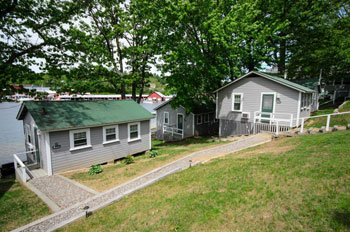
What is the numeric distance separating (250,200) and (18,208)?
7.92 m

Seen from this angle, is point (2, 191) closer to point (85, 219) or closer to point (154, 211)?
point (85, 219)

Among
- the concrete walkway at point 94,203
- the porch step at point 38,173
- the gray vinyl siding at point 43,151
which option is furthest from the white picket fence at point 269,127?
the porch step at point 38,173

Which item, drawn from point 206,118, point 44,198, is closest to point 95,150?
point 44,198

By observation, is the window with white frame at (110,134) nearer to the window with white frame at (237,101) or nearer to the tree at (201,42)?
the tree at (201,42)

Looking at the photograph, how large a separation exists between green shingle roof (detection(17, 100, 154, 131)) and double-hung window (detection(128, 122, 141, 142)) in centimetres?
57

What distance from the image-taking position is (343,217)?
12.7 feet

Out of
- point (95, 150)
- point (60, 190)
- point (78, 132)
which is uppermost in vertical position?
point (78, 132)

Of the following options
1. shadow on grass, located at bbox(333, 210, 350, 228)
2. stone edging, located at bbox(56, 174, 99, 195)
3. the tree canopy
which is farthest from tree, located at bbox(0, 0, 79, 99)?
shadow on grass, located at bbox(333, 210, 350, 228)

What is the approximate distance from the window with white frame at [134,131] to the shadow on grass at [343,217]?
1207 centimetres

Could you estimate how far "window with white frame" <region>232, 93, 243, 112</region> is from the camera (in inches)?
671

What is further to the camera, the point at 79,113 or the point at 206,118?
the point at 206,118

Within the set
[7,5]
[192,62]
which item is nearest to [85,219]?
[7,5]

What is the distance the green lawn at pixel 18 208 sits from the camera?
5.84 m

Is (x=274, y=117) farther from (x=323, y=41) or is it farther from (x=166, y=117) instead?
(x=323, y=41)
